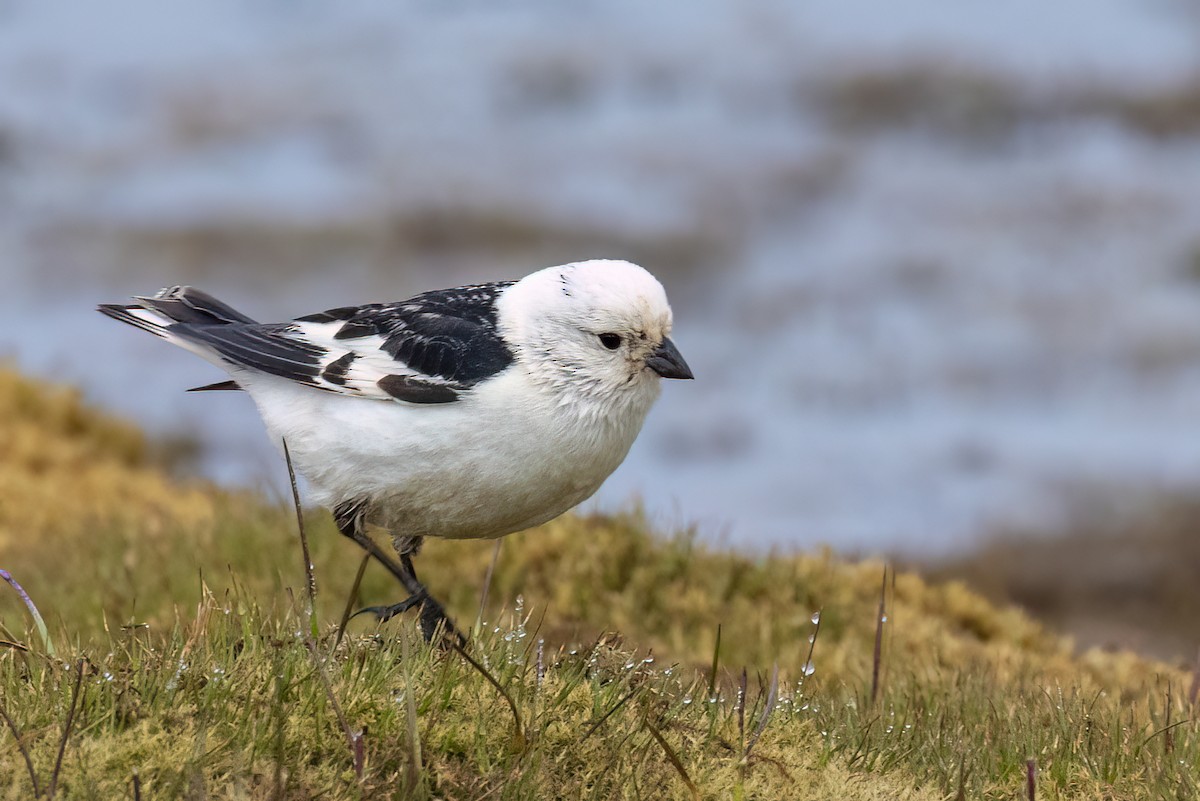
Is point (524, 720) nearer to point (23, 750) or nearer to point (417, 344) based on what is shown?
point (23, 750)

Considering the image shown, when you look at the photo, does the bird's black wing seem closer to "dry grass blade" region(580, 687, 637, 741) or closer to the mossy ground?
the mossy ground

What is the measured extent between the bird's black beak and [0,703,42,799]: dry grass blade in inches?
95.7

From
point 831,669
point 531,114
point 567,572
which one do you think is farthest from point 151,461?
point 531,114

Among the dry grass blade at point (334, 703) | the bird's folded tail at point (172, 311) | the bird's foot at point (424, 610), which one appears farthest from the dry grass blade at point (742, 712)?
the bird's folded tail at point (172, 311)

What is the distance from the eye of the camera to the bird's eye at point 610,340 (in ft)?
16.6

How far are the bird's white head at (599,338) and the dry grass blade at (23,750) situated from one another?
2063 millimetres

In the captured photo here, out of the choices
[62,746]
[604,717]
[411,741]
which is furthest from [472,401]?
[62,746]

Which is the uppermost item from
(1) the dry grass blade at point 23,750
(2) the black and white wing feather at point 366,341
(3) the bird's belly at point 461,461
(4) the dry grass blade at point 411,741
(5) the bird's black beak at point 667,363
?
(5) the bird's black beak at point 667,363

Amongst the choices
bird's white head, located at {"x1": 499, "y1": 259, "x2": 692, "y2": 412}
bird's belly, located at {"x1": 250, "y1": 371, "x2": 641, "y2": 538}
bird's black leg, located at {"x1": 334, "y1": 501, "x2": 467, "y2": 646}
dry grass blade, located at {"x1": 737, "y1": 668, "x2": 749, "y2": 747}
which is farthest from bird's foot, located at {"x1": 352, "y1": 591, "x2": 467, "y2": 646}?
dry grass blade, located at {"x1": 737, "y1": 668, "x2": 749, "y2": 747}

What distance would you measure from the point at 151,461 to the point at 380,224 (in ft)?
34.0

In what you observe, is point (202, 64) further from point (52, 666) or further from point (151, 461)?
point (52, 666)

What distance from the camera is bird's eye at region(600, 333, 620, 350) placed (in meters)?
5.07

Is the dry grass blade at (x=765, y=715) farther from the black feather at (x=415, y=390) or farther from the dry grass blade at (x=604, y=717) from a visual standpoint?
the black feather at (x=415, y=390)

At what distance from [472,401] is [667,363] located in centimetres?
72
